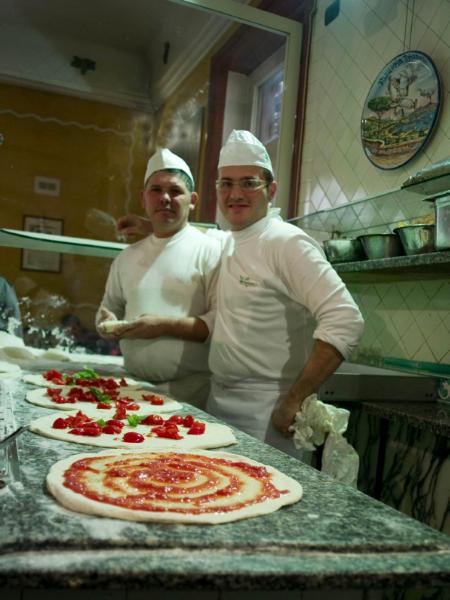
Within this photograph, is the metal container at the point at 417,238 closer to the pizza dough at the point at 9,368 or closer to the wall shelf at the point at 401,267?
the wall shelf at the point at 401,267

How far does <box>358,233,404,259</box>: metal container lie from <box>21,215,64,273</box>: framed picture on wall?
2113mm

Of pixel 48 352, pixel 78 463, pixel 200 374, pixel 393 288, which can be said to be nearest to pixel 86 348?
pixel 48 352

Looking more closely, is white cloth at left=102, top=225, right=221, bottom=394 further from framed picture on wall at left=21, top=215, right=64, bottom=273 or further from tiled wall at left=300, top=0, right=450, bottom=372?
framed picture on wall at left=21, top=215, right=64, bottom=273

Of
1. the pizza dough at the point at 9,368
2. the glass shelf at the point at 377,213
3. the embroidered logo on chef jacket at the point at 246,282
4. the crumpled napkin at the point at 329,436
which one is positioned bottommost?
the crumpled napkin at the point at 329,436

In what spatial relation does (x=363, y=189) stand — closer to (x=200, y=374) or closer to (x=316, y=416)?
(x=200, y=374)

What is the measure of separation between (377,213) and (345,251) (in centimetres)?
32

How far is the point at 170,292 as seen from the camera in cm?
255

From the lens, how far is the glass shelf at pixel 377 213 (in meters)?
2.43

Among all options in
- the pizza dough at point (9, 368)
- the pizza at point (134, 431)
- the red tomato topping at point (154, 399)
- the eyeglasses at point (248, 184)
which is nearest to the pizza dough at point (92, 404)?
the red tomato topping at point (154, 399)

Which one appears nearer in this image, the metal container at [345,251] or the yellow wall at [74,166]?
the metal container at [345,251]

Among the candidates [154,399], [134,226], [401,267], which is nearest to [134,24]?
[134,226]

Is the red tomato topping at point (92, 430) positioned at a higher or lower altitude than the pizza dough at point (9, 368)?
lower

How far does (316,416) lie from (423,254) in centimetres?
86

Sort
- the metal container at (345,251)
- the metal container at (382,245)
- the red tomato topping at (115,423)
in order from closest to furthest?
the red tomato topping at (115,423), the metal container at (382,245), the metal container at (345,251)
